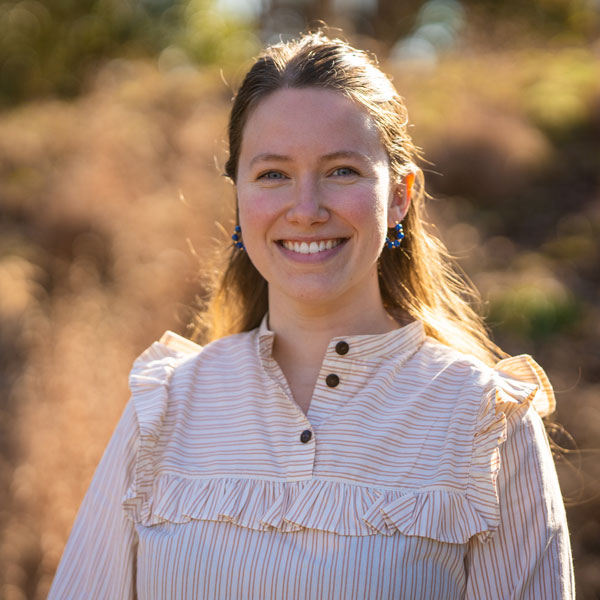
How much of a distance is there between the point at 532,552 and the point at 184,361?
3.32 feet

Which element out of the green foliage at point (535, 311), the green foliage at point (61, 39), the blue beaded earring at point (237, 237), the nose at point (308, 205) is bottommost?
the nose at point (308, 205)

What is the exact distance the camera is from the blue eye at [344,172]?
5.76 ft

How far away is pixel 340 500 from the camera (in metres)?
1.63

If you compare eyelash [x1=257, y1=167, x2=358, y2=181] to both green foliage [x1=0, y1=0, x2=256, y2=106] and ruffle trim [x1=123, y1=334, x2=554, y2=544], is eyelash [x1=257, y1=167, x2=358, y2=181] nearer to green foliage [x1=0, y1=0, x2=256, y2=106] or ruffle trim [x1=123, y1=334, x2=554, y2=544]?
ruffle trim [x1=123, y1=334, x2=554, y2=544]

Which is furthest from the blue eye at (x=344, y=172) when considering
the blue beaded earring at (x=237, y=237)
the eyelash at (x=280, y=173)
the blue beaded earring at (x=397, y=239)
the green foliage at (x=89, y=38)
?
the green foliage at (x=89, y=38)

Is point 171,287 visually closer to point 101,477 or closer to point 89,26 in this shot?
point 101,477

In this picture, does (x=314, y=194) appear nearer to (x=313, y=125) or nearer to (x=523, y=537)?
(x=313, y=125)

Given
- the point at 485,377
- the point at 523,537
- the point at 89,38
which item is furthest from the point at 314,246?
the point at 89,38

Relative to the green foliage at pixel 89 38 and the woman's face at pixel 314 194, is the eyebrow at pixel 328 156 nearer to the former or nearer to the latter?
the woman's face at pixel 314 194

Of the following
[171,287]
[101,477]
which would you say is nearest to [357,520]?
[101,477]

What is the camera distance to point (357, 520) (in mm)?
1598

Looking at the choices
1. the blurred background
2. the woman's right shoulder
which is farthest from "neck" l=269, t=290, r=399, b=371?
the blurred background

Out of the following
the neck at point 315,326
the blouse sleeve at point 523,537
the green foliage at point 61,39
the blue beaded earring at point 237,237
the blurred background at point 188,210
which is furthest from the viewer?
the green foliage at point 61,39

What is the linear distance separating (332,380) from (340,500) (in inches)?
11.9
